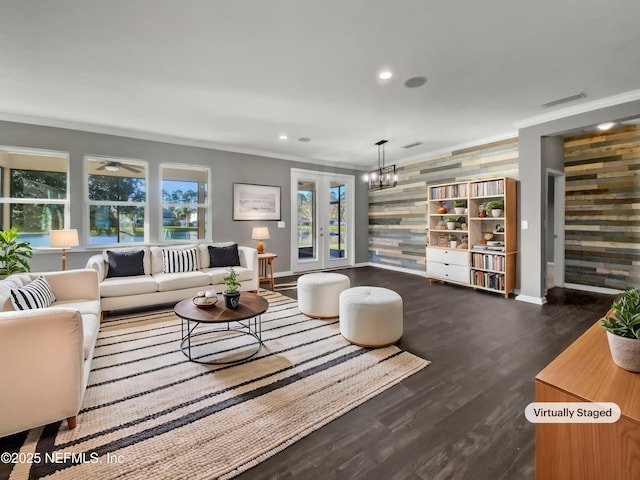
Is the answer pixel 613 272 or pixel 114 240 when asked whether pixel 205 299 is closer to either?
pixel 114 240

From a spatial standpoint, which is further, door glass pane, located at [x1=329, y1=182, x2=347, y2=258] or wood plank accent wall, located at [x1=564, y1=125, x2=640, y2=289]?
door glass pane, located at [x1=329, y1=182, x2=347, y2=258]

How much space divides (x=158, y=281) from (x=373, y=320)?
2881 mm

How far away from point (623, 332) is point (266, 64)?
303 cm

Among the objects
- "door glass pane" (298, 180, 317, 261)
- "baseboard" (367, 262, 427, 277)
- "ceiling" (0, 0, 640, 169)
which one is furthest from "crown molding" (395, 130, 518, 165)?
"baseboard" (367, 262, 427, 277)

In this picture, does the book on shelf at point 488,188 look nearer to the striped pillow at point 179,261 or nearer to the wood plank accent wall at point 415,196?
the wood plank accent wall at point 415,196

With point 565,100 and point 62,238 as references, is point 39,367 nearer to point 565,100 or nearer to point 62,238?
point 62,238

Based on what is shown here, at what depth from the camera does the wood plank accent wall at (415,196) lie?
5.16m

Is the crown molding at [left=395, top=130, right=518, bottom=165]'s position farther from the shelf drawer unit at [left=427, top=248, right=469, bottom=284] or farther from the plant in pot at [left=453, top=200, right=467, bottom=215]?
the shelf drawer unit at [left=427, top=248, right=469, bottom=284]

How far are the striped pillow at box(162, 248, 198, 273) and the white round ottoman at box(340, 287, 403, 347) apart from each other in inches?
107

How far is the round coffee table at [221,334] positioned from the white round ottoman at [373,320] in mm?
828

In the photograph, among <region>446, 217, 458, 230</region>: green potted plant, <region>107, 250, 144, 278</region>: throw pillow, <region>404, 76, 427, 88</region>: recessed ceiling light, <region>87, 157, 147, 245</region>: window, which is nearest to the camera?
<region>404, 76, 427, 88</region>: recessed ceiling light

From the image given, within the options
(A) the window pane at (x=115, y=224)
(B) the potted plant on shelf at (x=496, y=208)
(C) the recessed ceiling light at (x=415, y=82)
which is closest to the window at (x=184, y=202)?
(A) the window pane at (x=115, y=224)

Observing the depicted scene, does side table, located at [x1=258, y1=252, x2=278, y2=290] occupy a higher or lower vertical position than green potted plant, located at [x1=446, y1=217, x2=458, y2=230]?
lower

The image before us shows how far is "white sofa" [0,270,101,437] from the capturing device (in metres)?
1.59
